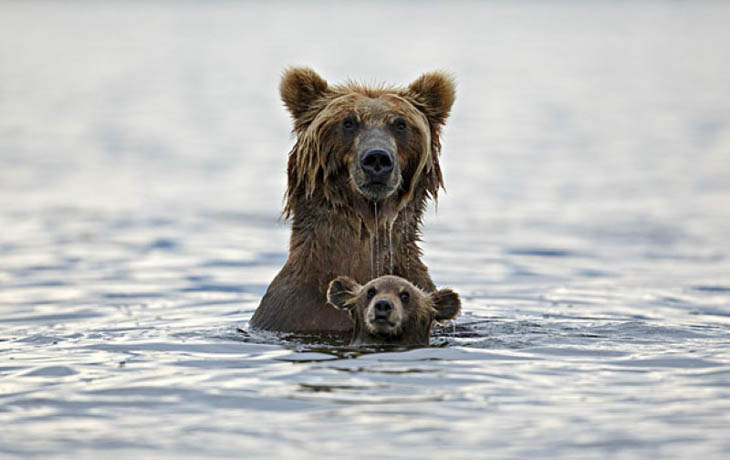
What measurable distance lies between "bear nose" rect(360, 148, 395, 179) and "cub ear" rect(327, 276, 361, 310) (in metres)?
0.86

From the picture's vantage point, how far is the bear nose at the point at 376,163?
438 inches

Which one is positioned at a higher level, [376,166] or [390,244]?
[376,166]

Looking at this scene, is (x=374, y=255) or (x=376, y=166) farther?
(x=374, y=255)

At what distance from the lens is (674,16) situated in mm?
143125

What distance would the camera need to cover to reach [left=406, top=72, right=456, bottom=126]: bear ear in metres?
12.0

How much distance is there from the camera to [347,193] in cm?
1155

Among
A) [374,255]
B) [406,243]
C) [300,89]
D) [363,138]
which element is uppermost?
[300,89]

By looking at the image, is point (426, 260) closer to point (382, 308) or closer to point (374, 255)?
point (374, 255)

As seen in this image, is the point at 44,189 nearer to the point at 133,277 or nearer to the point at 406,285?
the point at 133,277

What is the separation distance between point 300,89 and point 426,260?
7.52 metres

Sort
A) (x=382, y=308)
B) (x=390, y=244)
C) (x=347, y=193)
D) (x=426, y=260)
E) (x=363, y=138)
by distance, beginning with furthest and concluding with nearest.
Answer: (x=426, y=260)
(x=390, y=244)
(x=347, y=193)
(x=363, y=138)
(x=382, y=308)

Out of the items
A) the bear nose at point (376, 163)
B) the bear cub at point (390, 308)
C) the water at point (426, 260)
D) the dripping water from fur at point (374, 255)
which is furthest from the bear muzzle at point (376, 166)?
the water at point (426, 260)

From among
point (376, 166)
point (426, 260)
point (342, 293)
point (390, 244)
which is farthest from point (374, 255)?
point (426, 260)

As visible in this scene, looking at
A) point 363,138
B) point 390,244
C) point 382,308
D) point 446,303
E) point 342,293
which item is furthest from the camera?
point 390,244
